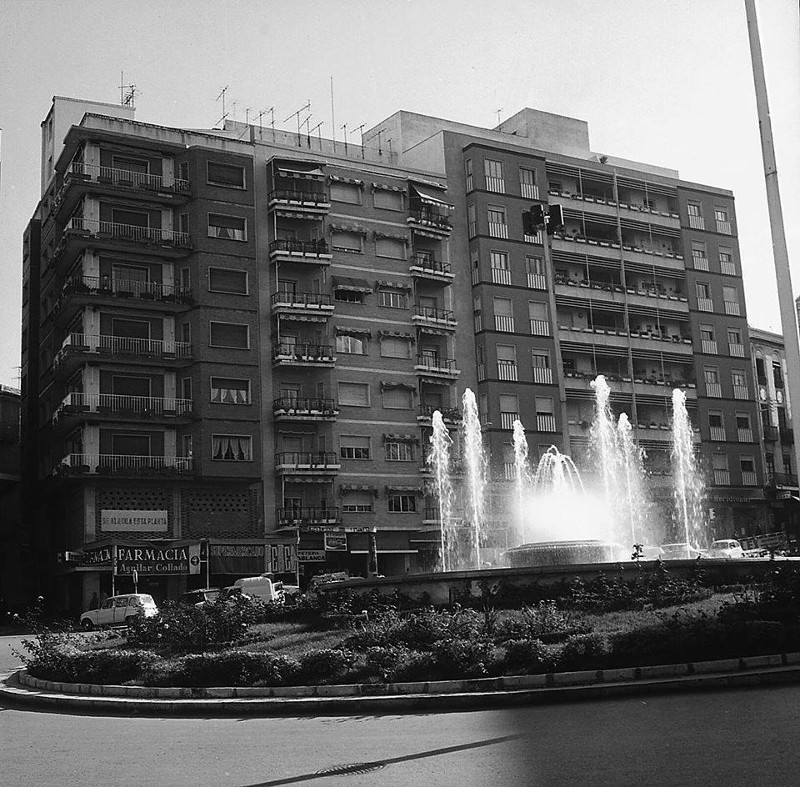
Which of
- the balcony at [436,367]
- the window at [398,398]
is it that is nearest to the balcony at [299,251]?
the balcony at [436,367]

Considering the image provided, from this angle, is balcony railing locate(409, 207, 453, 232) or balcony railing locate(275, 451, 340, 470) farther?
balcony railing locate(409, 207, 453, 232)

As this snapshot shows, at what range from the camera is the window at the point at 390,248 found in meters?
60.6

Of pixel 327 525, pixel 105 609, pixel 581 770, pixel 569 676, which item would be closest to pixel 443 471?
pixel 327 525

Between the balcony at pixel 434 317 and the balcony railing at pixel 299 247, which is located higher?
the balcony railing at pixel 299 247

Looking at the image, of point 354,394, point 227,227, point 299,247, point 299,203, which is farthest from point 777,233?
point 299,203

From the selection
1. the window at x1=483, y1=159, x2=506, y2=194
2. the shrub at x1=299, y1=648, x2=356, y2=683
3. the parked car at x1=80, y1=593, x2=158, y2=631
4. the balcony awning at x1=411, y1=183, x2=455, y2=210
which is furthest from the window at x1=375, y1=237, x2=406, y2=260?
the shrub at x1=299, y1=648, x2=356, y2=683

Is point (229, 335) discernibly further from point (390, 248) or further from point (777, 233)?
point (777, 233)

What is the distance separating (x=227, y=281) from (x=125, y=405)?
27.9ft

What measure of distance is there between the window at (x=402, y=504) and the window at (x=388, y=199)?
16.2 meters

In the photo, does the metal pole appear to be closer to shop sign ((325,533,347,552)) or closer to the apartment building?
the apartment building

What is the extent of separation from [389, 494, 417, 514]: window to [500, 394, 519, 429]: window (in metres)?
6.89

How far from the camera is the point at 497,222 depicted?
64.4 metres

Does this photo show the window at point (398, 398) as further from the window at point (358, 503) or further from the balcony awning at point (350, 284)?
the balcony awning at point (350, 284)

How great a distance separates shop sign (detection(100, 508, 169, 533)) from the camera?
168ft
